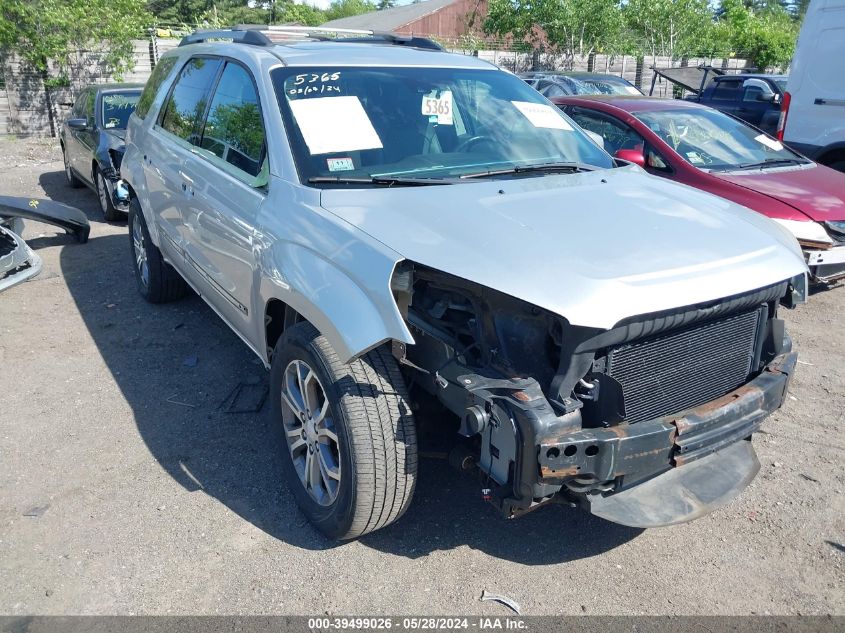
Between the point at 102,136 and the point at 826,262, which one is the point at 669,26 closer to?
the point at 102,136

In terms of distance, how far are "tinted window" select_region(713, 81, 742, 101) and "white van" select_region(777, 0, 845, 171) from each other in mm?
6279

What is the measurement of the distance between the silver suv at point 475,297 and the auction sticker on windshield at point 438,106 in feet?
0.04

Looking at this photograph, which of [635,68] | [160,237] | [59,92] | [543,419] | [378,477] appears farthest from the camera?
[635,68]

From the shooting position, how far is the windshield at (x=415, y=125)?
3355mm

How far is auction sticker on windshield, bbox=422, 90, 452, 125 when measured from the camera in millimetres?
3746

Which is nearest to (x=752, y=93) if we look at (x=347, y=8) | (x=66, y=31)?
(x=66, y=31)

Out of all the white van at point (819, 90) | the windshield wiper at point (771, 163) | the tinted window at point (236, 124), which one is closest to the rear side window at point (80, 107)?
the tinted window at point (236, 124)

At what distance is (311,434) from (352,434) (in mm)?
456

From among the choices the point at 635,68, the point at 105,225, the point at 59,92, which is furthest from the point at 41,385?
the point at 635,68

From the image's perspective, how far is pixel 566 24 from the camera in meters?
26.4

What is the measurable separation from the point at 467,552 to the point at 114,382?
2739 mm

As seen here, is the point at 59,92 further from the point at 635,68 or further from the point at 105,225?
the point at 635,68

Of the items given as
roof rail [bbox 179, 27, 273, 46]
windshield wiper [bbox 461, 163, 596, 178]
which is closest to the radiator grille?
windshield wiper [bbox 461, 163, 596, 178]

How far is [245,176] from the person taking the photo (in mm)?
3588
